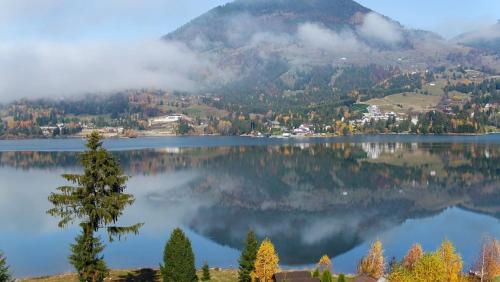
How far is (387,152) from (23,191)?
111891 mm

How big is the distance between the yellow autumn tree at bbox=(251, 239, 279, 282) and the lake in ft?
50.3

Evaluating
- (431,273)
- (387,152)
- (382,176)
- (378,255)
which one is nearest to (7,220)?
(378,255)

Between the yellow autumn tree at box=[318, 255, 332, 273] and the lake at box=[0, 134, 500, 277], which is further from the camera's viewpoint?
the lake at box=[0, 134, 500, 277]

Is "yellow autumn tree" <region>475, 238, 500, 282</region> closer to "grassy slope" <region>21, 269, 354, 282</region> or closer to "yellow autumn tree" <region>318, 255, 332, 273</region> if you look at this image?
"grassy slope" <region>21, 269, 354, 282</region>

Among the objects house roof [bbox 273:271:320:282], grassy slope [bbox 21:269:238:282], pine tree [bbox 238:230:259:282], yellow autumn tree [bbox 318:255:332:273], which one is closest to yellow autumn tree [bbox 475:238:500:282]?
yellow autumn tree [bbox 318:255:332:273]

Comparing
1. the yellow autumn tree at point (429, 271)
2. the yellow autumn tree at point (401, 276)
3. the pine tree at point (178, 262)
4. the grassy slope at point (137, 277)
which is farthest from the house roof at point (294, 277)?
the yellow autumn tree at point (429, 271)

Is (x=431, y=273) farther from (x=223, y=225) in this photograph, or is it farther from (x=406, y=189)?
(x=406, y=189)

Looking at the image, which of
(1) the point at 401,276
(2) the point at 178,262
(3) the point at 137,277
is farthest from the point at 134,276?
(1) the point at 401,276

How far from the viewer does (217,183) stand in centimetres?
11638

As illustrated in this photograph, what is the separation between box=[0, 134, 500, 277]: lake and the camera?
61719mm

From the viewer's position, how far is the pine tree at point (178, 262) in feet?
118

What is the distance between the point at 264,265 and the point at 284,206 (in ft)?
168

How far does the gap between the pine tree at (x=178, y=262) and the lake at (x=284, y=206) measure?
18.9 m

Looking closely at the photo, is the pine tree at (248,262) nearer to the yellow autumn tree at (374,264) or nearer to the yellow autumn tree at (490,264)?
the yellow autumn tree at (374,264)
